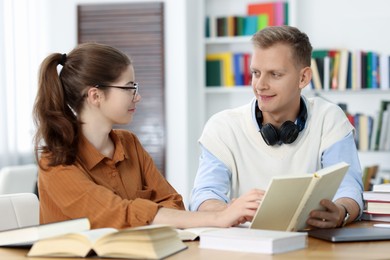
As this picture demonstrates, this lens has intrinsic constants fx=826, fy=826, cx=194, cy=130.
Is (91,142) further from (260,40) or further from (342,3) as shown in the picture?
(342,3)

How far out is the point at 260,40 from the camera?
267cm

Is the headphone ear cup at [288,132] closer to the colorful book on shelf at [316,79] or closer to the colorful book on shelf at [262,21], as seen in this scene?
the colorful book on shelf at [316,79]

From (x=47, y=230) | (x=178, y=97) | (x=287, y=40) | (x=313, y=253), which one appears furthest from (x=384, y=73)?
(x=47, y=230)

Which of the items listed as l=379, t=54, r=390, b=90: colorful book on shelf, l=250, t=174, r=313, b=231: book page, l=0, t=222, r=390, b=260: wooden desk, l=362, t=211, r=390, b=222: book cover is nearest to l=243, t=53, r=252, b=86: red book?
l=379, t=54, r=390, b=90: colorful book on shelf

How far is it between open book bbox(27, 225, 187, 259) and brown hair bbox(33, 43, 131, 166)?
46 cm

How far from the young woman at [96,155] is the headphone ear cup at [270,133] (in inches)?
14.2

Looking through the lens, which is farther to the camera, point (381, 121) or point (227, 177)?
point (381, 121)

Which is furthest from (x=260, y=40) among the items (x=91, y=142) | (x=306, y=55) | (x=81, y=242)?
(x=81, y=242)

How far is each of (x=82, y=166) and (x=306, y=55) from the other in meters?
0.91

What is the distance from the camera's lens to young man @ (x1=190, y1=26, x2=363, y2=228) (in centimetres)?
266

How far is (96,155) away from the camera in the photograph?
235cm

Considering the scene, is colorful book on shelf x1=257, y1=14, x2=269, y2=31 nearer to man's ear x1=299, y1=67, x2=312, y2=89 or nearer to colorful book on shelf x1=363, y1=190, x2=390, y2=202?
man's ear x1=299, y1=67, x2=312, y2=89

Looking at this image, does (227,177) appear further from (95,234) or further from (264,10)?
(264,10)

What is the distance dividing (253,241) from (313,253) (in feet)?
0.46
